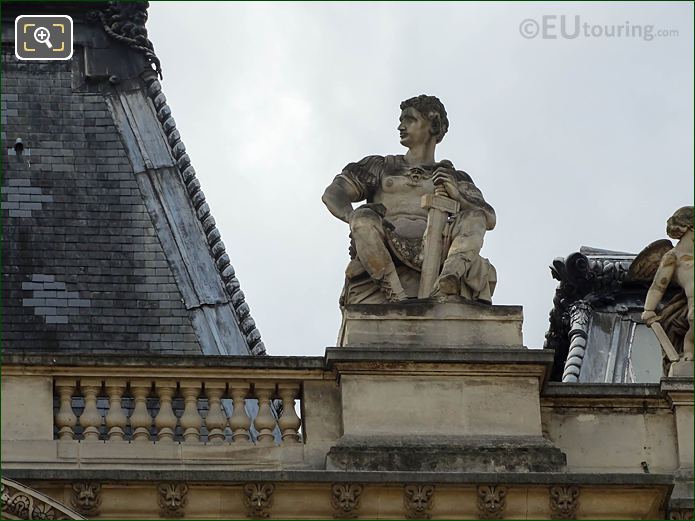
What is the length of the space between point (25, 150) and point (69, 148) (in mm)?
461

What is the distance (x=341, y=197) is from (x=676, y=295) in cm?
294

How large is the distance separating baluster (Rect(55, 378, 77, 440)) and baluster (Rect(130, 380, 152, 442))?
48 centimetres

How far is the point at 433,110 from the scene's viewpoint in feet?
100

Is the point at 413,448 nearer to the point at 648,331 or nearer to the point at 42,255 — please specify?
the point at 42,255

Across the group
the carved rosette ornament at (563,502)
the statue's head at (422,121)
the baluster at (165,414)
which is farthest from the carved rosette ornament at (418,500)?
the statue's head at (422,121)

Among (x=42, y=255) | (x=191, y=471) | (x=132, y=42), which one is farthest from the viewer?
(x=132, y=42)

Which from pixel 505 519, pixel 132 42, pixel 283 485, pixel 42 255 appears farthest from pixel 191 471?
pixel 132 42

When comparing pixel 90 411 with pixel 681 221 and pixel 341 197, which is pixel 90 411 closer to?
pixel 341 197

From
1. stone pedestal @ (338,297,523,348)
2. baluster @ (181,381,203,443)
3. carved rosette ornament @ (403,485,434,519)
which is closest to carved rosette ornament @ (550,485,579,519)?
carved rosette ornament @ (403,485,434,519)

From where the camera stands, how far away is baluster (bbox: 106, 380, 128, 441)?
2823cm

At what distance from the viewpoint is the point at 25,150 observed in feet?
118

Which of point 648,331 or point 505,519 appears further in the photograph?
point 648,331

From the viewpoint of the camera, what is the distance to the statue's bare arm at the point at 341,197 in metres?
30.0

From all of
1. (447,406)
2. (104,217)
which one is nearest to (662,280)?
(447,406)
